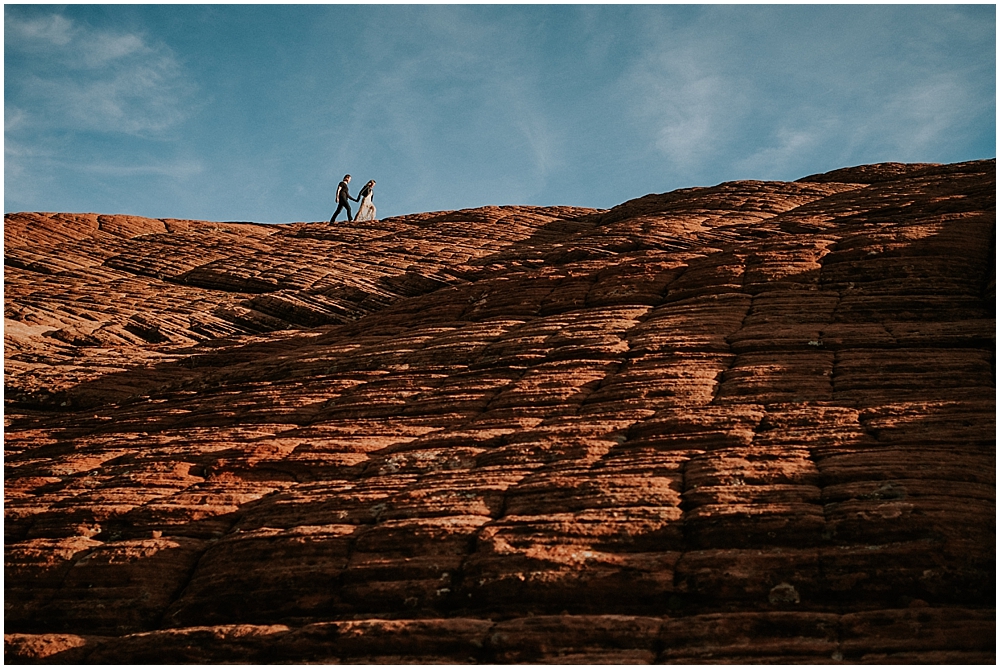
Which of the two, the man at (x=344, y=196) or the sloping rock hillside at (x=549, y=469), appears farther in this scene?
the man at (x=344, y=196)

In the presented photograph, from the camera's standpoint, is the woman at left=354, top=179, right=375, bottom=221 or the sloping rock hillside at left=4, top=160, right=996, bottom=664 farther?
the woman at left=354, top=179, right=375, bottom=221

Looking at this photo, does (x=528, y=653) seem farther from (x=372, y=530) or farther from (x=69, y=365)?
(x=69, y=365)

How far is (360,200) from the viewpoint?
5700 cm

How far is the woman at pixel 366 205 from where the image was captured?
5678 centimetres

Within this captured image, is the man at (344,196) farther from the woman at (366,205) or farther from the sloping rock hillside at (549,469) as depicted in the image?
the sloping rock hillside at (549,469)

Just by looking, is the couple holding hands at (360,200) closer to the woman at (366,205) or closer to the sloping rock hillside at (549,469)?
the woman at (366,205)

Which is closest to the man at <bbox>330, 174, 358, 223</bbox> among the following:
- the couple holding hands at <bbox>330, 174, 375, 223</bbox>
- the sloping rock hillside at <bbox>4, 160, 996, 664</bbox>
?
the couple holding hands at <bbox>330, 174, 375, 223</bbox>

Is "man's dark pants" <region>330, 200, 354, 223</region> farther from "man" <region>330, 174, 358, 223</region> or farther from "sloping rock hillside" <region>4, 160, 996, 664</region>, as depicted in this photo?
"sloping rock hillside" <region>4, 160, 996, 664</region>

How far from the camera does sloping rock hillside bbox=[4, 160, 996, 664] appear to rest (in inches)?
482

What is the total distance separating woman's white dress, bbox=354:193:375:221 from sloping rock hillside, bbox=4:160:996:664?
24.5 meters

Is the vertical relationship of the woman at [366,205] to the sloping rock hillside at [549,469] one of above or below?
above

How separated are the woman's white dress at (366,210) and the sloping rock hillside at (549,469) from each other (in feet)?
80.4

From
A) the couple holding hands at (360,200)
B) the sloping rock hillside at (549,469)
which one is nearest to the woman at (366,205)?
the couple holding hands at (360,200)

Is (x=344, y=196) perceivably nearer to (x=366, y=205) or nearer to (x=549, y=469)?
(x=366, y=205)
